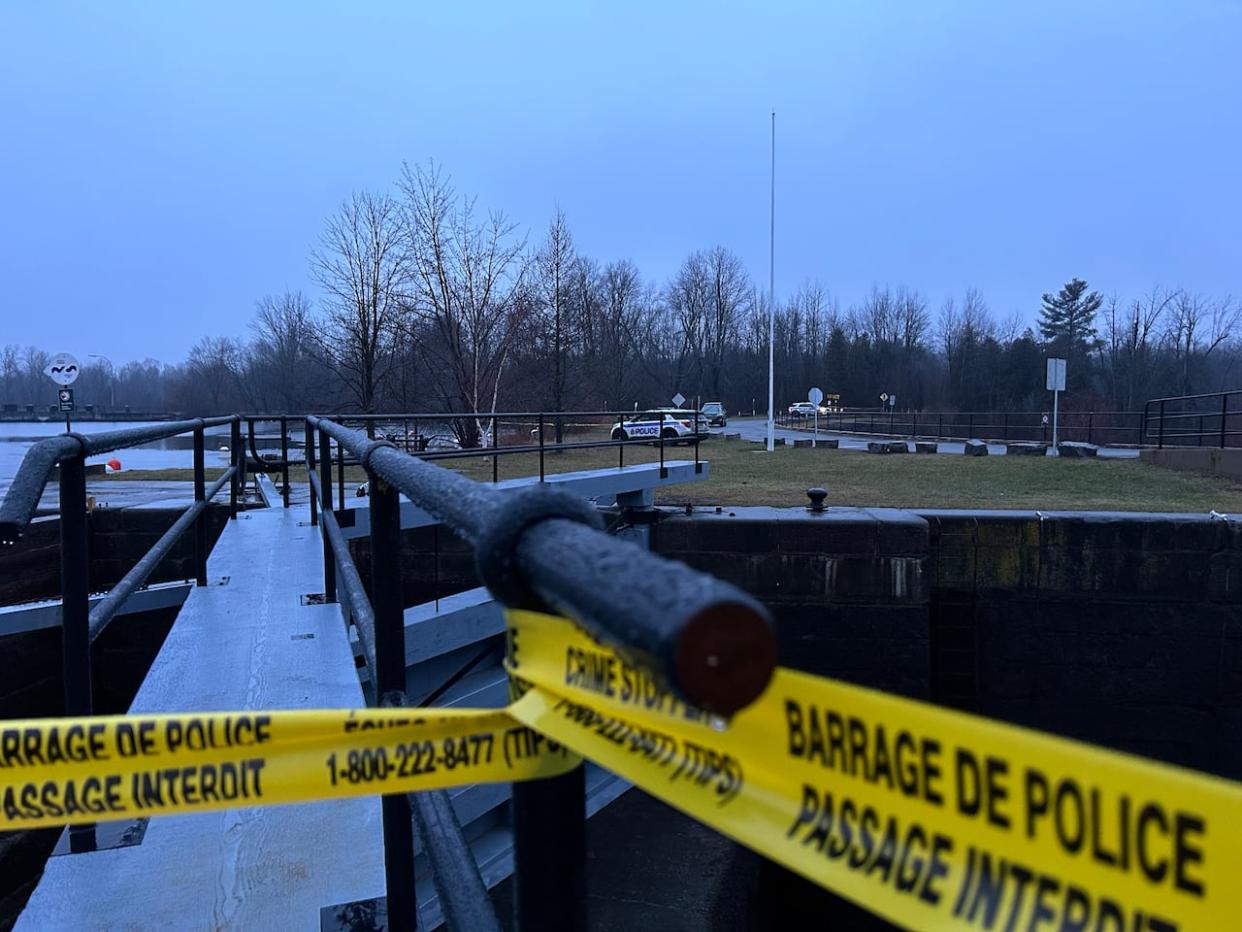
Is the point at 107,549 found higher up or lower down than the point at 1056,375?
lower down

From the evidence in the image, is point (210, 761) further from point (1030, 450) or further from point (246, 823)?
point (1030, 450)

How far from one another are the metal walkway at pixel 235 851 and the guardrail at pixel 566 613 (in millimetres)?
842

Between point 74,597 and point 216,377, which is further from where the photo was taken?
point 216,377

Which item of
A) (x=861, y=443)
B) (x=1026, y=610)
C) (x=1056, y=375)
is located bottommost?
(x=1026, y=610)

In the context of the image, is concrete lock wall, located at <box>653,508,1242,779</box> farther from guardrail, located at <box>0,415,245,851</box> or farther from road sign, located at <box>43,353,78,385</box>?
road sign, located at <box>43,353,78,385</box>

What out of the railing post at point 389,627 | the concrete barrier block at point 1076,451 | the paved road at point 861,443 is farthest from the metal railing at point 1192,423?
the railing post at point 389,627

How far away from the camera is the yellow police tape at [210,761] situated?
889mm

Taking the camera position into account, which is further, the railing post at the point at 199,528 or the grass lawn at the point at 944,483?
the grass lawn at the point at 944,483

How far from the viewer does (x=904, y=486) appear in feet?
48.0

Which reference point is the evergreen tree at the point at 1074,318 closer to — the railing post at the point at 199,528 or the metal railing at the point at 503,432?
the metal railing at the point at 503,432

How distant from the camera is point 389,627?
168 centimetres

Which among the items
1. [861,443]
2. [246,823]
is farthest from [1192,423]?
[246,823]

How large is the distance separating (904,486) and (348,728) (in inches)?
580

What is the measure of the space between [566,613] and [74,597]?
2238 mm
